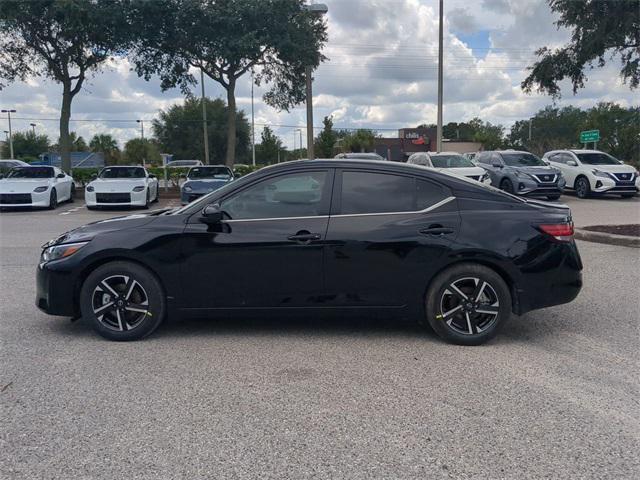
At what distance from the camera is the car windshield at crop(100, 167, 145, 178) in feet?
60.8

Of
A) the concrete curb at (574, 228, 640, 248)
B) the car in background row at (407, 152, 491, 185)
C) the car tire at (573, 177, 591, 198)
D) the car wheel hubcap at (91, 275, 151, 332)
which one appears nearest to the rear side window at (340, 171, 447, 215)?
the car wheel hubcap at (91, 275, 151, 332)

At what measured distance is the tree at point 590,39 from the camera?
74.9 ft

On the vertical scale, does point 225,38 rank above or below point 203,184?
above

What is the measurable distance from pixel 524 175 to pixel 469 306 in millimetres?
15780

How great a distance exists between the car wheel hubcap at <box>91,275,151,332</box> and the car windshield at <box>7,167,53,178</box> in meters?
15.7

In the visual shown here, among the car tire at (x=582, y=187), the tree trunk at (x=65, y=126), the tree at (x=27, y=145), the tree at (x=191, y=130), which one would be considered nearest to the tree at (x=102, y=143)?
the tree at (x=27, y=145)

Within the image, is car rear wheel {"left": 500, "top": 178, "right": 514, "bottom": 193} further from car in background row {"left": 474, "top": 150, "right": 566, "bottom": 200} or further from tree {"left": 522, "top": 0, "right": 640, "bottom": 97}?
tree {"left": 522, "top": 0, "right": 640, "bottom": 97}

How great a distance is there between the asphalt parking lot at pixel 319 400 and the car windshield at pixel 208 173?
41.0 ft

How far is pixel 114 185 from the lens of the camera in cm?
1741

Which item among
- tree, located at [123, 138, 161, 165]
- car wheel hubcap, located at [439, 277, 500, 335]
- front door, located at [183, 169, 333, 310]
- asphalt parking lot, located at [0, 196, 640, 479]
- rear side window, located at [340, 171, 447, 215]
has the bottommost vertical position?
asphalt parking lot, located at [0, 196, 640, 479]

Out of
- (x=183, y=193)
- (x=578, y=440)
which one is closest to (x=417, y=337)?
(x=578, y=440)

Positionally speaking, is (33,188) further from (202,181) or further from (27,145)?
(27,145)

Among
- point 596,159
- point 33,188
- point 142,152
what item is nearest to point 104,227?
point 33,188

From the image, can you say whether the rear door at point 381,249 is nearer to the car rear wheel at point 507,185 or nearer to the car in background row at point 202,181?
the car in background row at point 202,181
